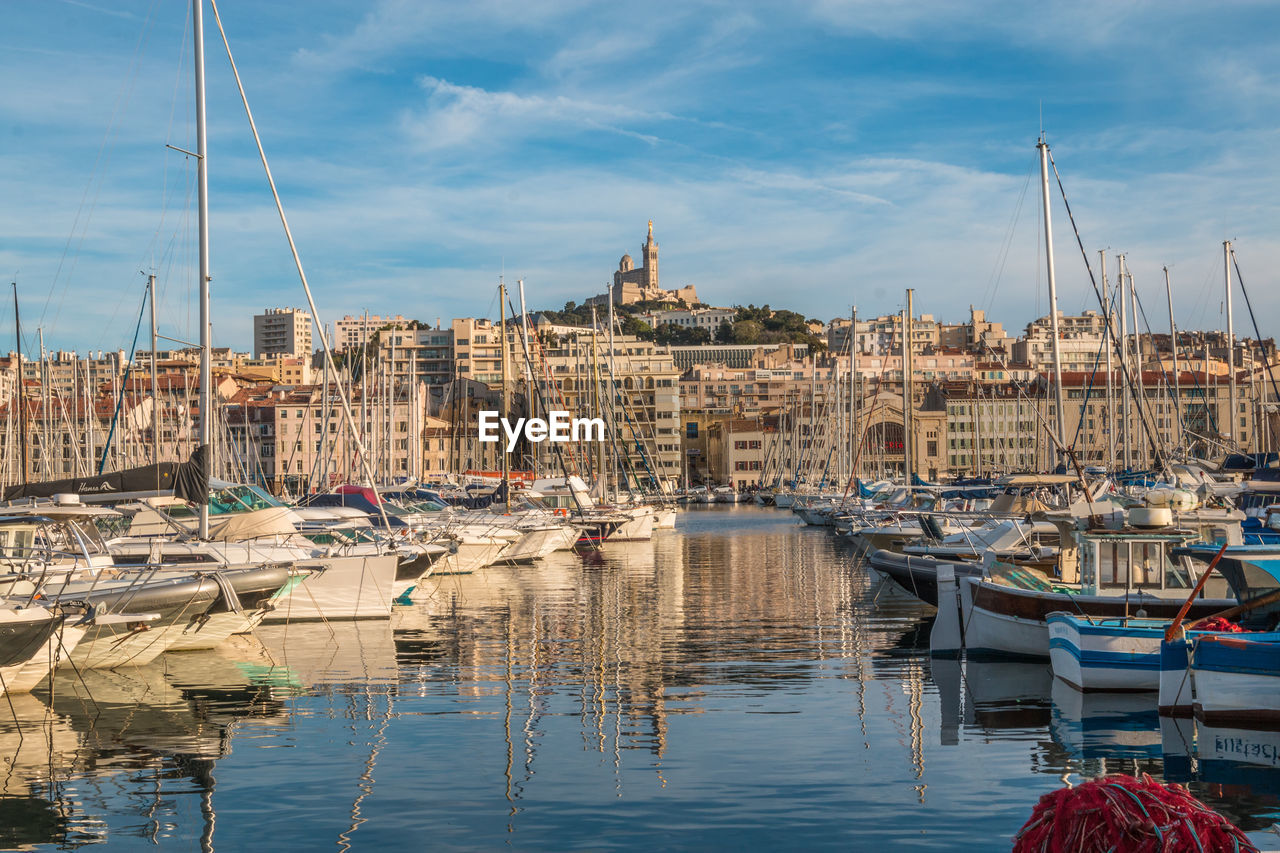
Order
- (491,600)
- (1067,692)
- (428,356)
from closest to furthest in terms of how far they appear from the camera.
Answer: (1067,692)
(491,600)
(428,356)

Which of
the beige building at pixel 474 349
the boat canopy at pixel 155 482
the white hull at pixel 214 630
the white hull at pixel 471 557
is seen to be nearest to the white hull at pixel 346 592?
the white hull at pixel 214 630

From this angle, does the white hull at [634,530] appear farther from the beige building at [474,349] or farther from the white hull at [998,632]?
the beige building at [474,349]

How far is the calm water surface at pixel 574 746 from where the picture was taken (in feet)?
41.3

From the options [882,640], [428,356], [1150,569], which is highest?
[428,356]

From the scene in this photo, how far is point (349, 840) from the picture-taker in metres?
12.1

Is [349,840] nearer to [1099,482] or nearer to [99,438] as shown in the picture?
[1099,482]

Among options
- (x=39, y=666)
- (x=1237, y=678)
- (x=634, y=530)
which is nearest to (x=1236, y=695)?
(x=1237, y=678)

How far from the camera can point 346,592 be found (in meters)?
28.7

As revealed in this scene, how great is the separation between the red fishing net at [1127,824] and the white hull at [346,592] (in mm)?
22718

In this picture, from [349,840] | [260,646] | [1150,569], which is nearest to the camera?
[349,840]

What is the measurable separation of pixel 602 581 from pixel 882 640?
1511cm

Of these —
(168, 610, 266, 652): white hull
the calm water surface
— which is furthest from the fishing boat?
(168, 610, 266, 652): white hull

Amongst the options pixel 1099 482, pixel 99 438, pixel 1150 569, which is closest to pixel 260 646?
pixel 1150 569

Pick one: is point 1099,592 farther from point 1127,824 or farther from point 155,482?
point 1127,824
